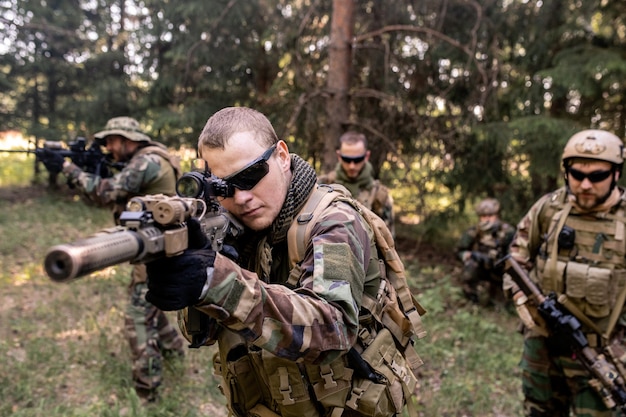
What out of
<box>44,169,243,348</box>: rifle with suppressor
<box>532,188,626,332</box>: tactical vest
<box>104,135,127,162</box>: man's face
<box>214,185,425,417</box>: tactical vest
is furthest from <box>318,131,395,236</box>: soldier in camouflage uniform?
<box>44,169,243,348</box>: rifle with suppressor

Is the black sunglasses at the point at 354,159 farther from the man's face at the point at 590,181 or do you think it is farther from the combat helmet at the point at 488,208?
the combat helmet at the point at 488,208

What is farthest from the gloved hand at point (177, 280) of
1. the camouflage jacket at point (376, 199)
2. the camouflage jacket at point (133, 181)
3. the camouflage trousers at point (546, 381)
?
the camouflage jacket at point (376, 199)

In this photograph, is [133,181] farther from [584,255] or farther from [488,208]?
[488,208]

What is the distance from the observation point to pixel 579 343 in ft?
11.1

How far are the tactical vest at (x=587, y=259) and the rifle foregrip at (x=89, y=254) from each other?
3.44 m

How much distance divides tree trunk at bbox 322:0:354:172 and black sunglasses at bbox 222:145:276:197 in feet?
19.1

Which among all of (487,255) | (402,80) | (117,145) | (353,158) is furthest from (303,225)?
(402,80)

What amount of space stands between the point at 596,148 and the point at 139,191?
4.19 m

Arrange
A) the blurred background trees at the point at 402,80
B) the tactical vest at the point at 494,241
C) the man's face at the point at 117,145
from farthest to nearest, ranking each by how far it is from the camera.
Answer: the tactical vest at the point at 494,241 → the blurred background trees at the point at 402,80 → the man's face at the point at 117,145

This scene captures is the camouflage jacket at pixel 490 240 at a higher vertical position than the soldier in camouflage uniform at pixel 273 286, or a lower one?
lower

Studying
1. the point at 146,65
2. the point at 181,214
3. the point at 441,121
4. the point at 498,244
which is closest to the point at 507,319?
the point at 498,244

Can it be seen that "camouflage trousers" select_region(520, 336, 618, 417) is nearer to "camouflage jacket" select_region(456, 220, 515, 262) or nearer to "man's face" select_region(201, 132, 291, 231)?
"man's face" select_region(201, 132, 291, 231)

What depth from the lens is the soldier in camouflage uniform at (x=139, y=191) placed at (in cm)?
454

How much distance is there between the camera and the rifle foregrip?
3.43 ft
